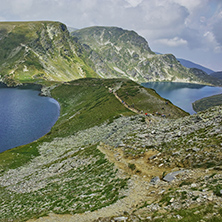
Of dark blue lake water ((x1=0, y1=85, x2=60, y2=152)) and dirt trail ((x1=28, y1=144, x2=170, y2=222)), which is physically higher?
dirt trail ((x1=28, y1=144, x2=170, y2=222))

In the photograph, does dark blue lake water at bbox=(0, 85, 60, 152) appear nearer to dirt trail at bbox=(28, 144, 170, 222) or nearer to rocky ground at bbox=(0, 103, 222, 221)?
rocky ground at bbox=(0, 103, 222, 221)

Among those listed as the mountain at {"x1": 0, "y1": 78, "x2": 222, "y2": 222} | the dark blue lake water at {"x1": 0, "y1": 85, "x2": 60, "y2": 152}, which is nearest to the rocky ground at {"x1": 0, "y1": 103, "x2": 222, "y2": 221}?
the mountain at {"x1": 0, "y1": 78, "x2": 222, "y2": 222}

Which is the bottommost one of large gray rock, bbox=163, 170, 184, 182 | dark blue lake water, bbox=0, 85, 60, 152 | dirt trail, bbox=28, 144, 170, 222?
dark blue lake water, bbox=0, 85, 60, 152

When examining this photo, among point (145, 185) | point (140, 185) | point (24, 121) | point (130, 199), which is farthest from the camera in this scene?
point (24, 121)

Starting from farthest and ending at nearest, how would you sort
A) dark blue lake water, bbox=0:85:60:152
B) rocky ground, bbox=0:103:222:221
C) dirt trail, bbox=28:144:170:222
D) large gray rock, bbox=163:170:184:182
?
dark blue lake water, bbox=0:85:60:152, large gray rock, bbox=163:170:184:182, dirt trail, bbox=28:144:170:222, rocky ground, bbox=0:103:222:221

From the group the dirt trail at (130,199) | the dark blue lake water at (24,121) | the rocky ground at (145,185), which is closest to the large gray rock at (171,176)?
the rocky ground at (145,185)

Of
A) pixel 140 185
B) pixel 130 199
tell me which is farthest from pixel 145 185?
pixel 130 199

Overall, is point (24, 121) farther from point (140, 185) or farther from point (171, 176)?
point (171, 176)

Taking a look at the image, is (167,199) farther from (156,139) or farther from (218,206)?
(156,139)

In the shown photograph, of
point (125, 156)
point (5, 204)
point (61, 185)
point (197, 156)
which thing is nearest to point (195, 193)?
point (197, 156)
